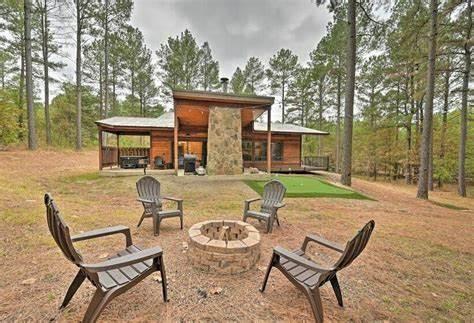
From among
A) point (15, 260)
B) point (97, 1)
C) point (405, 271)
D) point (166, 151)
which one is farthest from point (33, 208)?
point (97, 1)

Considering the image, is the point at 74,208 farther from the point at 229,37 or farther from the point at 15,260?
the point at 229,37

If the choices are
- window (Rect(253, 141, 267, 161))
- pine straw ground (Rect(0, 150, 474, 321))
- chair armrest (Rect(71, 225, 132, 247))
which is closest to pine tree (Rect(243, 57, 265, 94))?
window (Rect(253, 141, 267, 161))

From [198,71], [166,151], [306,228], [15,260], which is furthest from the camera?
A: [198,71]

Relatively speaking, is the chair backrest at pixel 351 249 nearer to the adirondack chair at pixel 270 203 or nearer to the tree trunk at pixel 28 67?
the adirondack chair at pixel 270 203

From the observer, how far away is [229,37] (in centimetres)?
1831

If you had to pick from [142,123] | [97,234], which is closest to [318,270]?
[97,234]

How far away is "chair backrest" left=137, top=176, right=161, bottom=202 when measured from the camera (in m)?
4.07

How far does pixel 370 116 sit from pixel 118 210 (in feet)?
62.8

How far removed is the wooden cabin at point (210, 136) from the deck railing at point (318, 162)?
5.85ft

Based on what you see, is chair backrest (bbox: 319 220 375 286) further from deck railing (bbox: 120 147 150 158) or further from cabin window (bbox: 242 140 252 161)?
deck railing (bbox: 120 147 150 158)

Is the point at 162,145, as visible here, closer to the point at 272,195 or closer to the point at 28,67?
the point at 28,67

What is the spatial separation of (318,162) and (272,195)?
1323cm

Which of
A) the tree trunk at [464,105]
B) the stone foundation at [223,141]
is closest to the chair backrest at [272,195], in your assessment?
the stone foundation at [223,141]

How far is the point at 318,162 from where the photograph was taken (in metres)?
16.3
